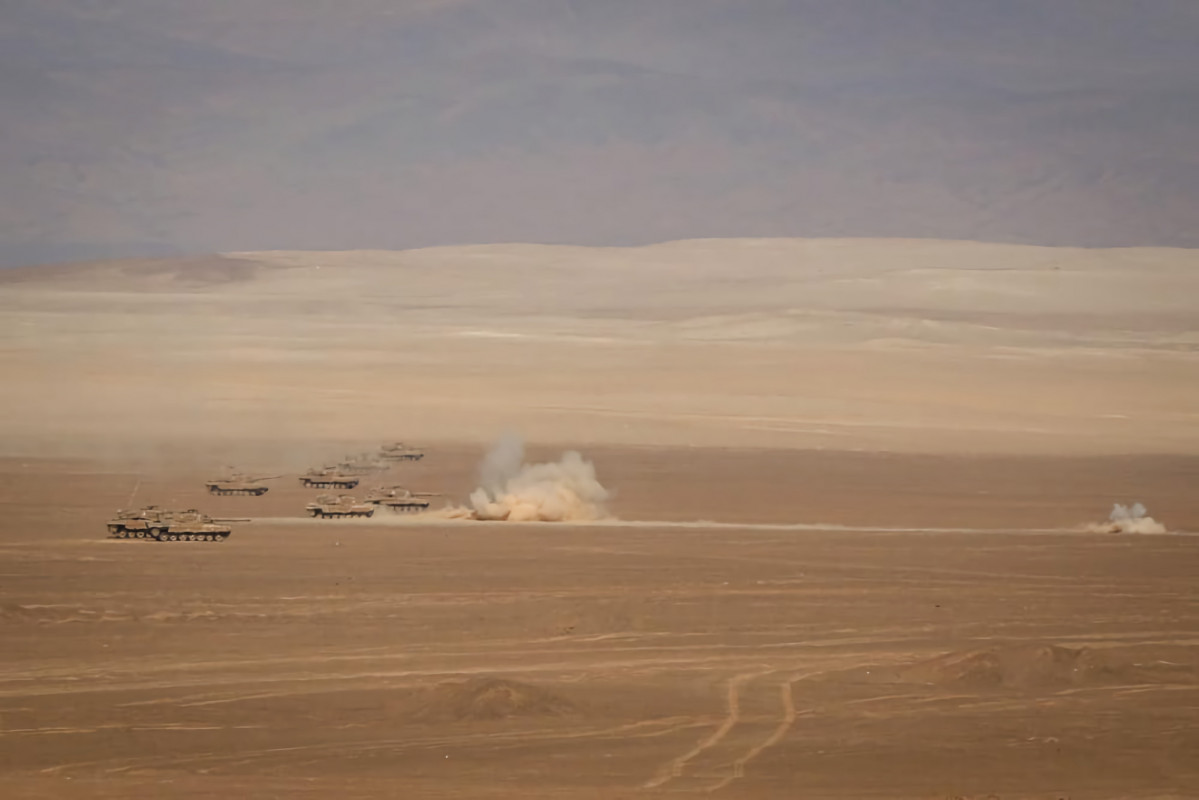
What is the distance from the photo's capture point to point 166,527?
38.8 m

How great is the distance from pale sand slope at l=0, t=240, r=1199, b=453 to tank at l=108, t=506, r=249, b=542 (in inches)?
740

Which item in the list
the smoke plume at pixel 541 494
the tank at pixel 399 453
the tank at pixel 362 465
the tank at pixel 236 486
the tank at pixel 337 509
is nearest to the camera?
the smoke plume at pixel 541 494

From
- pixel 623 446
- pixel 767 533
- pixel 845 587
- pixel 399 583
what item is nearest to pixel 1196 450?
pixel 623 446

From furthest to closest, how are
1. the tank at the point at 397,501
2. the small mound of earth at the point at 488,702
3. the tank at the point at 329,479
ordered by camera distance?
the tank at the point at 329,479, the tank at the point at 397,501, the small mound of earth at the point at 488,702

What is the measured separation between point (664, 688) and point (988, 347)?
208 feet

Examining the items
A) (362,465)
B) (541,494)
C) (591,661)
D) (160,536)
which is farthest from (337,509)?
(591,661)

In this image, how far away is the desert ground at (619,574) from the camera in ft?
75.9

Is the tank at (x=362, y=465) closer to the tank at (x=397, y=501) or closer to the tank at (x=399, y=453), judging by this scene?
the tank at (x=399, y=453)

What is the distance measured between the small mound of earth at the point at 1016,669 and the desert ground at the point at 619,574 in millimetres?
70

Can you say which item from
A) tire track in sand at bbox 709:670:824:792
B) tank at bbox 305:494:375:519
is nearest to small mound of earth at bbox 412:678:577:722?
tire track in sand at bbox 709:670:824:792

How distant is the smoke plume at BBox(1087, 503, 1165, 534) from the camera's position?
142ft

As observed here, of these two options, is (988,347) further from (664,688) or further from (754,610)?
(664,688)

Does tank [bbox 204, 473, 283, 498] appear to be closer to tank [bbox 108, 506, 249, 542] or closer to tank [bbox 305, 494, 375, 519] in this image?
tank [bbox 305, 494, 375, 519]

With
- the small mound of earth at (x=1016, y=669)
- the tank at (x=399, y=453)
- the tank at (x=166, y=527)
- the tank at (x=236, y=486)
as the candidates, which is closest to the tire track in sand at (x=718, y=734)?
the small mound of earth at (x=1016, y=669)
